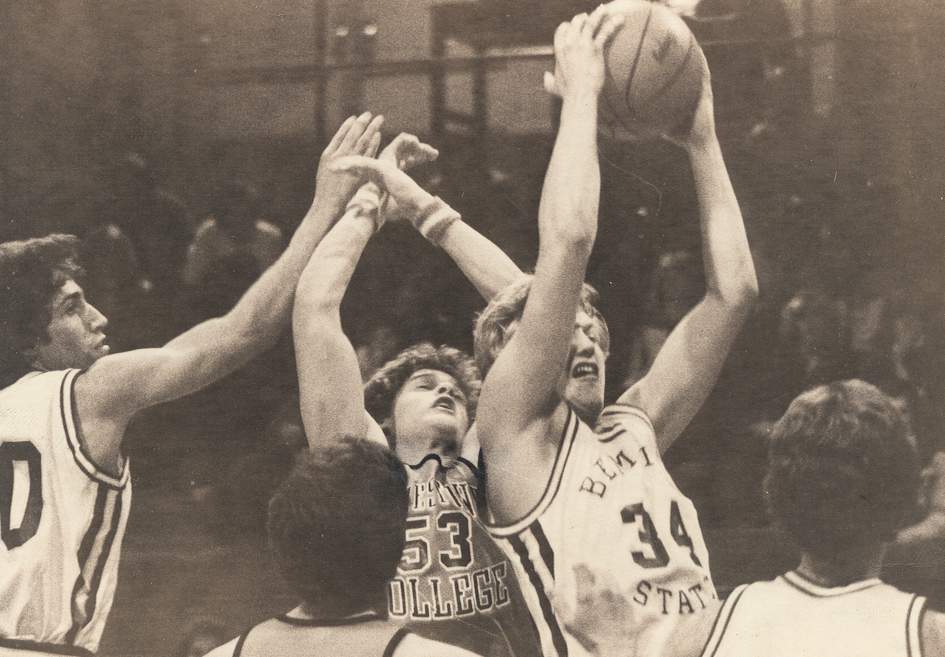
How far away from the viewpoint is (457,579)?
2934 millimetres

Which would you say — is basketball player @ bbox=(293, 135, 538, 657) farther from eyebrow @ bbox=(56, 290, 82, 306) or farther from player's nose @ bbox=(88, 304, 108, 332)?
eyebrow @ bbox=(56, 290, 82, 306)

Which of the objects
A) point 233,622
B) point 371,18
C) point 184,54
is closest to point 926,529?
point 233,622

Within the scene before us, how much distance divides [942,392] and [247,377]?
2.17m

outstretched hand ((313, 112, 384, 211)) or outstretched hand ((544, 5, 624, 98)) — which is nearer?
outstretched hand ((544, 5, 624, 98))

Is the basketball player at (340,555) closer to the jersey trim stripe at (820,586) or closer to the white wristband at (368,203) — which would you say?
the white wristband at (368,203)

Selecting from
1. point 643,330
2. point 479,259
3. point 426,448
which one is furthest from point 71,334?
point 643,330

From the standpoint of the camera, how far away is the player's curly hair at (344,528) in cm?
285

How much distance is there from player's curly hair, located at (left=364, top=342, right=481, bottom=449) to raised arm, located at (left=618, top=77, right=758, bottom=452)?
47 cm

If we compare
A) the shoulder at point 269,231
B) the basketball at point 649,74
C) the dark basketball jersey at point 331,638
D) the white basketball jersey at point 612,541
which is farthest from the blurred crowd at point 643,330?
the dark basketball jersey at point 331,638

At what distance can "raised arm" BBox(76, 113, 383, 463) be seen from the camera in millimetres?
3094

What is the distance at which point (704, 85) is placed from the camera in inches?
120

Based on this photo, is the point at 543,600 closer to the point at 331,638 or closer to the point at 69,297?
the point at 331,638

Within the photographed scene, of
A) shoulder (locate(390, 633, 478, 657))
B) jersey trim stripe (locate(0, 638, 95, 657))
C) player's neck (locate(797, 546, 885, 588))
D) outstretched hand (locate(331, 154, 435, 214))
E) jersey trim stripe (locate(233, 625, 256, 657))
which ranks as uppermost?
outstretched hand (locate(331, 154, 435, 214))

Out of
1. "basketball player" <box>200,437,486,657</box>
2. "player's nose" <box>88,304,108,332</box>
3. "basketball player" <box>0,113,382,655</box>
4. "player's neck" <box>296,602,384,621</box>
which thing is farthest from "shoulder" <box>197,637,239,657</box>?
"player's nose" <box>88,304,108,332</box>
